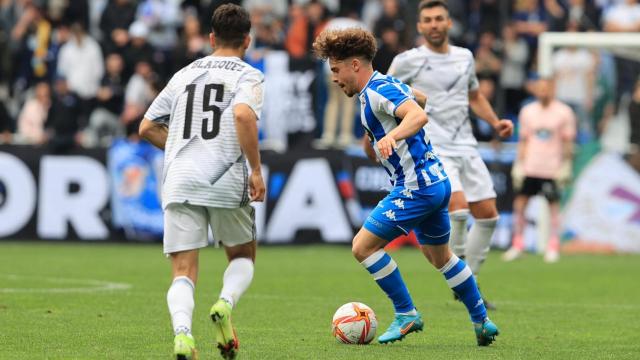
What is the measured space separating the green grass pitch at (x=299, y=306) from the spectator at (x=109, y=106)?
9.48 feet

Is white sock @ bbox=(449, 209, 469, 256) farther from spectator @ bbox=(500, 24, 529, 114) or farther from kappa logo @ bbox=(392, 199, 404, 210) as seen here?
spectator @ bbox=(500, 24, 529, 114)

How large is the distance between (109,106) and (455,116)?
37.5 feet

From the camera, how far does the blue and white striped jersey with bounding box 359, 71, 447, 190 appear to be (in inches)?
341

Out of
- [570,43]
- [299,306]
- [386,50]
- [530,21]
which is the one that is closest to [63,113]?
[386,50]

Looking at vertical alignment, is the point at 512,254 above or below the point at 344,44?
below

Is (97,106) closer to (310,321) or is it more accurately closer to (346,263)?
(346,263)

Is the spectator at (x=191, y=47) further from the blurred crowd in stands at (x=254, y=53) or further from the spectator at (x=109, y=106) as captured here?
the spectator at (x=109, y=106)

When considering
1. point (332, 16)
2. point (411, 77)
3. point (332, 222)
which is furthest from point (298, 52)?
point (411, 77)

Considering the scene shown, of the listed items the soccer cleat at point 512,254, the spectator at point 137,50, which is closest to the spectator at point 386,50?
the soccer cleat at point 512,254

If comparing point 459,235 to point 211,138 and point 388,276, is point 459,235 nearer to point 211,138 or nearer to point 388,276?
point 388,276

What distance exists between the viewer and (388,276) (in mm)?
9211

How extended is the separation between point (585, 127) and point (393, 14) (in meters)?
3.64

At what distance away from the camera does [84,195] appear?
2084cm

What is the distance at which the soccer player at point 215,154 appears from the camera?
7945 millimetres
